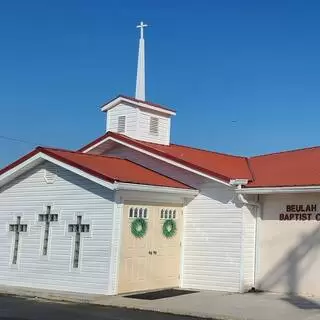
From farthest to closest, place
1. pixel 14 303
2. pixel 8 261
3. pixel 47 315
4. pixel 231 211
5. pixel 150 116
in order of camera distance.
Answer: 1. pixel 150 116
2. pixel 8 261
3. pixel 231 211
4. pixel 14 303
5. pixel 47 315

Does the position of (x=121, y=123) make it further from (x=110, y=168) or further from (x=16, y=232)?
(x=16, y=232)

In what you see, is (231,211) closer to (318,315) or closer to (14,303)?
(318,315)

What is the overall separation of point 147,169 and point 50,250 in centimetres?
403

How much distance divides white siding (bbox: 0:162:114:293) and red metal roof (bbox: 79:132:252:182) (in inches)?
114

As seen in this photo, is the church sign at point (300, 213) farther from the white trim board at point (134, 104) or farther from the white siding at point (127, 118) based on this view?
the white trim board at point (134, 104)

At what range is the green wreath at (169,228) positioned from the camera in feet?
57.7

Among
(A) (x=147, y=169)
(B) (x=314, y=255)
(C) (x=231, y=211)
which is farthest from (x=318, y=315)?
(A) (x=147, y=169)

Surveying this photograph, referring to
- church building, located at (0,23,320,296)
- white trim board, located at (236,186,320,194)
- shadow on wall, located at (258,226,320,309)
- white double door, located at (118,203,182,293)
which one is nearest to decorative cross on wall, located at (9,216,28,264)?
church building, located at (0,23,320,296)

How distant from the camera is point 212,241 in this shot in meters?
17.5

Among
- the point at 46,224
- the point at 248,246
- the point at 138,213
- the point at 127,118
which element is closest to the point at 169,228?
the point at 138,213

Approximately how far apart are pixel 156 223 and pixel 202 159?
344 cm

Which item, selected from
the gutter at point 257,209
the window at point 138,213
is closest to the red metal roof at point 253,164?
the gutter at point 257,209

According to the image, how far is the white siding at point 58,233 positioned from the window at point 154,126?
4.60 m

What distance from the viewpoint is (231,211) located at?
17234mm
